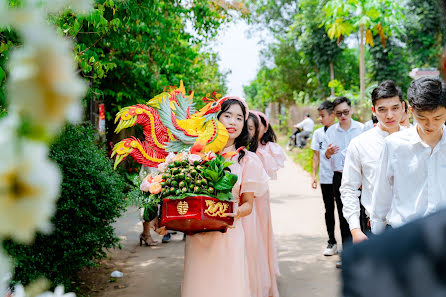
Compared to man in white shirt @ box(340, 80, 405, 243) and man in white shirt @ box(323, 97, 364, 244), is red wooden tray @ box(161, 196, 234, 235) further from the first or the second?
man in white shirt @ box(323, 97, 364, 244)

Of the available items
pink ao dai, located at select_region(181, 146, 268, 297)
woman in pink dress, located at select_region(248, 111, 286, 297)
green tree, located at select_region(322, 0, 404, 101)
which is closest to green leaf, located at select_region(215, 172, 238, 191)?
pink ao dai, located at select_region(181, 146, 268, 297)

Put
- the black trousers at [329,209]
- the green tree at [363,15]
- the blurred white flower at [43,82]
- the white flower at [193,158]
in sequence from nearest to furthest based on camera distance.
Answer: the blurred white flower at [43,82], the white flower at [193,158], the black trousers at [329,209], the green tree at [363,15]

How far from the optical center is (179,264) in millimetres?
5848

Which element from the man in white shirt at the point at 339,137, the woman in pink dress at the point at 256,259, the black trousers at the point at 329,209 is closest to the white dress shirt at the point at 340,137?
the man in white shirt at the point at 339,137

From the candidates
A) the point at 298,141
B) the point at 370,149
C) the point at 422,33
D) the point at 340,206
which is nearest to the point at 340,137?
the point at 340,206

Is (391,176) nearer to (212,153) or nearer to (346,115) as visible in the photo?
(212,153)

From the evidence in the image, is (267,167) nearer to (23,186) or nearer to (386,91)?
(386,91)

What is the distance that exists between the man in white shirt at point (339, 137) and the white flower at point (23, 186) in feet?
17.4

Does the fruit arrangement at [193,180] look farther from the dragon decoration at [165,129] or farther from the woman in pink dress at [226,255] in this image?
the woman in pink dress at [226,255]

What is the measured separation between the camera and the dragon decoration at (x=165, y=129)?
3.45 metres

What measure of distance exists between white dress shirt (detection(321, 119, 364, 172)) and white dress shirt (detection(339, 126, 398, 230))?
6.35 feet

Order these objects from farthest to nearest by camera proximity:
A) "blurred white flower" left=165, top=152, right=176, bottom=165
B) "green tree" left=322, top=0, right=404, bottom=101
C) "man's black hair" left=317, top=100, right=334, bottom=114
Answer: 1. "green tree" left=322, top=0, right=404, bottom=101
2. "man's black hair" left=317, top=100, right=334, bottom=114
3. "blurred white flower" left=165, top=152, right=176, bottom=165

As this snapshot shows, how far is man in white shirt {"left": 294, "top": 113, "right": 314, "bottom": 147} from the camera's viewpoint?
65.8 feet

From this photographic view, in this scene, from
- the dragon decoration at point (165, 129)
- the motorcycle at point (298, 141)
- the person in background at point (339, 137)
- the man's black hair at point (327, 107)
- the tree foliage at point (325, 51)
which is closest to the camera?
the dragon decoration at point (165, 129)
